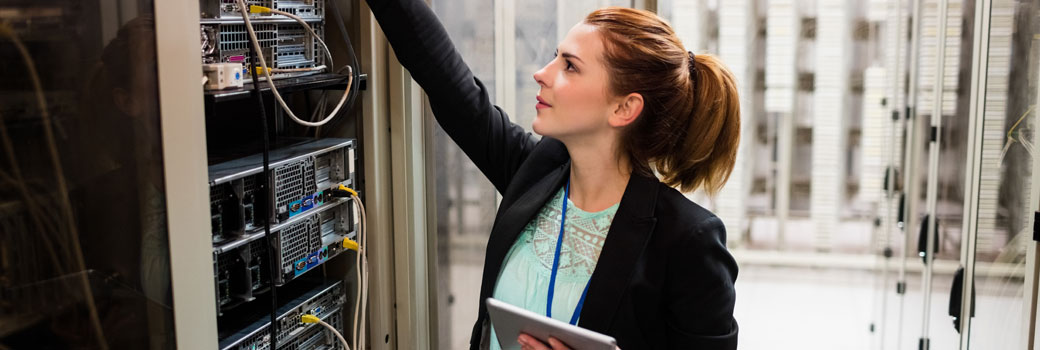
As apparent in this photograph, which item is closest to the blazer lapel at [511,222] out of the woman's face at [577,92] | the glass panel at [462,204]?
the woman's face at [577,92]

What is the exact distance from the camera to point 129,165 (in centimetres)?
115

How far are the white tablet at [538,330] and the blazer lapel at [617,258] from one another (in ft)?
0.33

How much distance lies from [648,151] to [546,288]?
0.28 m

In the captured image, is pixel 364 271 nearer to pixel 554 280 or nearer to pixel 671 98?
pixel 554 280

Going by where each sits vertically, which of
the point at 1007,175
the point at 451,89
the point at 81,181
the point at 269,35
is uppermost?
the point at 269,35

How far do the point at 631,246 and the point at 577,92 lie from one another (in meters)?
0.26

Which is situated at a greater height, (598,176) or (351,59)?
(351,59)

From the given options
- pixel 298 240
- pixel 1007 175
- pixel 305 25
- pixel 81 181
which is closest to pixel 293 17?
pixel 305 25

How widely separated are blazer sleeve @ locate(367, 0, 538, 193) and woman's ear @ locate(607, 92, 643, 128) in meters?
0.24

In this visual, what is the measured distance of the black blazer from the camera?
1305 mm

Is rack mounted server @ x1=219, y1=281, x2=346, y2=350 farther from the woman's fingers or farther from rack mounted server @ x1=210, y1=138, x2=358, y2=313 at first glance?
the woman's fingers

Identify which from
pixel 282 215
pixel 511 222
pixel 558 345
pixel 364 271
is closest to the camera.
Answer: pixel 558 345

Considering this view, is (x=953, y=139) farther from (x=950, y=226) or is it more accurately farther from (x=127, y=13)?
(x=127, y=13)

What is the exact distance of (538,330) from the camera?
1232 mm
